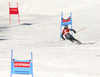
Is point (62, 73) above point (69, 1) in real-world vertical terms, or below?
below

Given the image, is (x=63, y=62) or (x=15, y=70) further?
(x=63, y=62)

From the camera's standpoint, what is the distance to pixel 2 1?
3497 centimetres

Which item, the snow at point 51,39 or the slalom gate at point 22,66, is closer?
the slalom gate at point 22,66

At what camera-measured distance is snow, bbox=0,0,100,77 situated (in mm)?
9594

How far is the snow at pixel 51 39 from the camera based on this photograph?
31.5 feet

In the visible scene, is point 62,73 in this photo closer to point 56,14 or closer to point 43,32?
point 43,32

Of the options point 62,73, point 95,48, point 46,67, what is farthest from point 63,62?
point 95,48

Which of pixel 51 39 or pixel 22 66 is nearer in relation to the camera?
pixel 22 66

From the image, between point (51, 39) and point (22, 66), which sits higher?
point (22, 66)

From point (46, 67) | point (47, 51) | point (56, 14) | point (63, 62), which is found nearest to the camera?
point (46, 67)

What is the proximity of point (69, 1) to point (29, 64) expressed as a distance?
28555 millimetres

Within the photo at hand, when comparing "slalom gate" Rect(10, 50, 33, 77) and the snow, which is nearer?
"slalom gate" Rect(10, 50, 33, 77)

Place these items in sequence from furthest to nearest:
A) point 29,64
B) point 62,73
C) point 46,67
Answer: point 46,67
point 62,73
point 29,64

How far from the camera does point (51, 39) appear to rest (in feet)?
58.2
